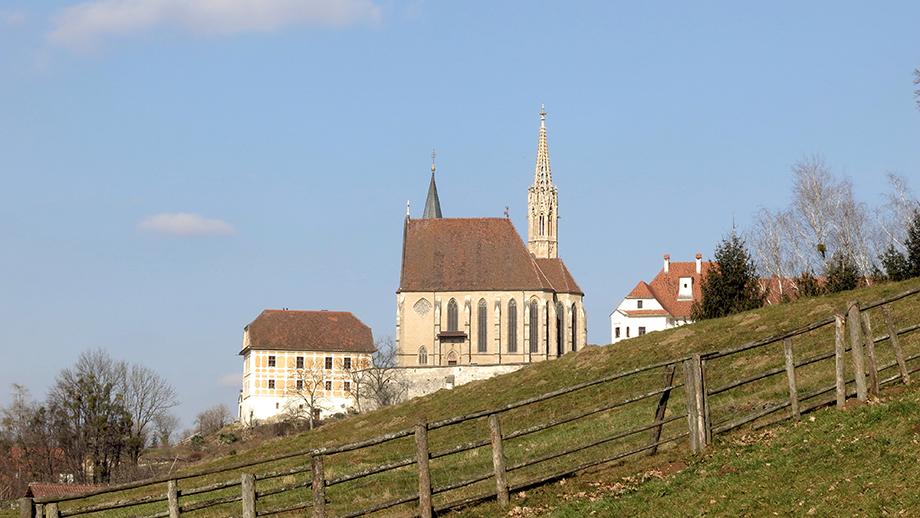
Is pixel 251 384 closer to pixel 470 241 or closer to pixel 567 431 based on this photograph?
pixel 470 241

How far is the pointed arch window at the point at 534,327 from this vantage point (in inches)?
3487

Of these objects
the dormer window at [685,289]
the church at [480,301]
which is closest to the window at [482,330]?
the church at [480,301]

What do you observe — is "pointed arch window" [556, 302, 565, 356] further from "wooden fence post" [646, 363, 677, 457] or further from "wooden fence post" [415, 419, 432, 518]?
"wooden fence post" [415, 419, 432, 518]

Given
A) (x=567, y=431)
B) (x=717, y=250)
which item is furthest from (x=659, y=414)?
(x=717, y=250)

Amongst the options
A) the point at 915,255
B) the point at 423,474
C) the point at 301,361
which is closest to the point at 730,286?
the point at 915,255

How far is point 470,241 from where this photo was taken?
9238cm

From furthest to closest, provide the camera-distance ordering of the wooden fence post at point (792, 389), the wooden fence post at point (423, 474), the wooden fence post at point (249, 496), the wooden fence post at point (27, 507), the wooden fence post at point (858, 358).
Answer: the wooden fence post at point (858, 358) < the wooden fence post at point (792, 389) < the wooden fence post at point (423, 474) < the wooden fence post at point (249, 496) < the wooden fence post at point (27, 507)

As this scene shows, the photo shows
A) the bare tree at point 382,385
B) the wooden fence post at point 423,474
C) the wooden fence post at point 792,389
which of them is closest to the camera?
the wooden fence post at point 423,474

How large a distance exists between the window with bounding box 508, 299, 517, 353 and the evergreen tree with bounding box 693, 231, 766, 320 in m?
41.4

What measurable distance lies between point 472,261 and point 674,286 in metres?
17.5

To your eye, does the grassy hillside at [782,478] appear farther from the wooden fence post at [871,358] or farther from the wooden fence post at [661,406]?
the wooden fence post at [661,406]

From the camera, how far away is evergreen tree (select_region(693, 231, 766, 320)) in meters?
47.1

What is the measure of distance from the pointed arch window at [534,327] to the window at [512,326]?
4.34ft

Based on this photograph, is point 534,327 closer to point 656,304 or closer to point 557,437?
point 656,304
